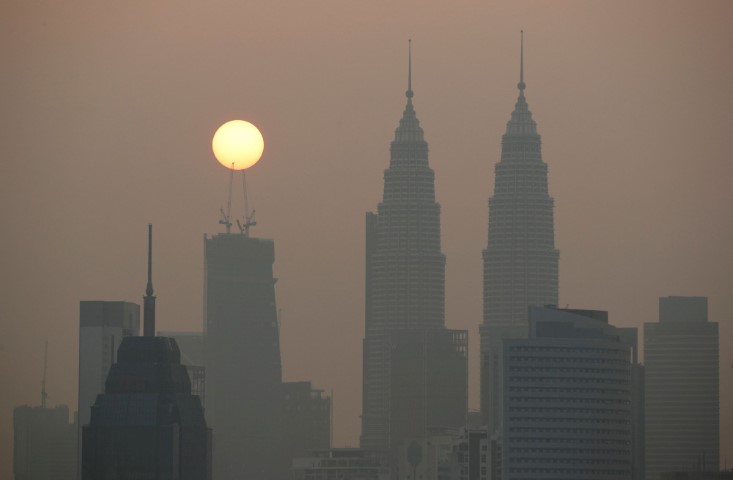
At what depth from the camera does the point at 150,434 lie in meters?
196

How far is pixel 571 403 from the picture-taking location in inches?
7854

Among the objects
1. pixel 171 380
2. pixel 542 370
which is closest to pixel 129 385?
pixel 171 380

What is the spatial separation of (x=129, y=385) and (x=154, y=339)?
4.18 metres

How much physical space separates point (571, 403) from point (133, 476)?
3384 centimetres

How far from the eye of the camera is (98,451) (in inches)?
7717

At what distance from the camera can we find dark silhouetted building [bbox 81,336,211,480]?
194 meters

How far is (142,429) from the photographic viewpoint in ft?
644

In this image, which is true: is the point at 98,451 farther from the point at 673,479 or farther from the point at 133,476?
the point at 673,479

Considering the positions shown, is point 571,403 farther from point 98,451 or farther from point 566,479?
point 98,451

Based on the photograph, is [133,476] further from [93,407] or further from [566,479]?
[566,479]

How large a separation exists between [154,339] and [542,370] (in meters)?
29.8

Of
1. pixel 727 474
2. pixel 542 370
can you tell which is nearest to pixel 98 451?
pixel 542 370

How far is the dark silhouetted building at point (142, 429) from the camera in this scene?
19438 centimetres

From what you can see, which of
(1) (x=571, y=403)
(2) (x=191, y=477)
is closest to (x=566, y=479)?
(1) (x=571, y=403)
